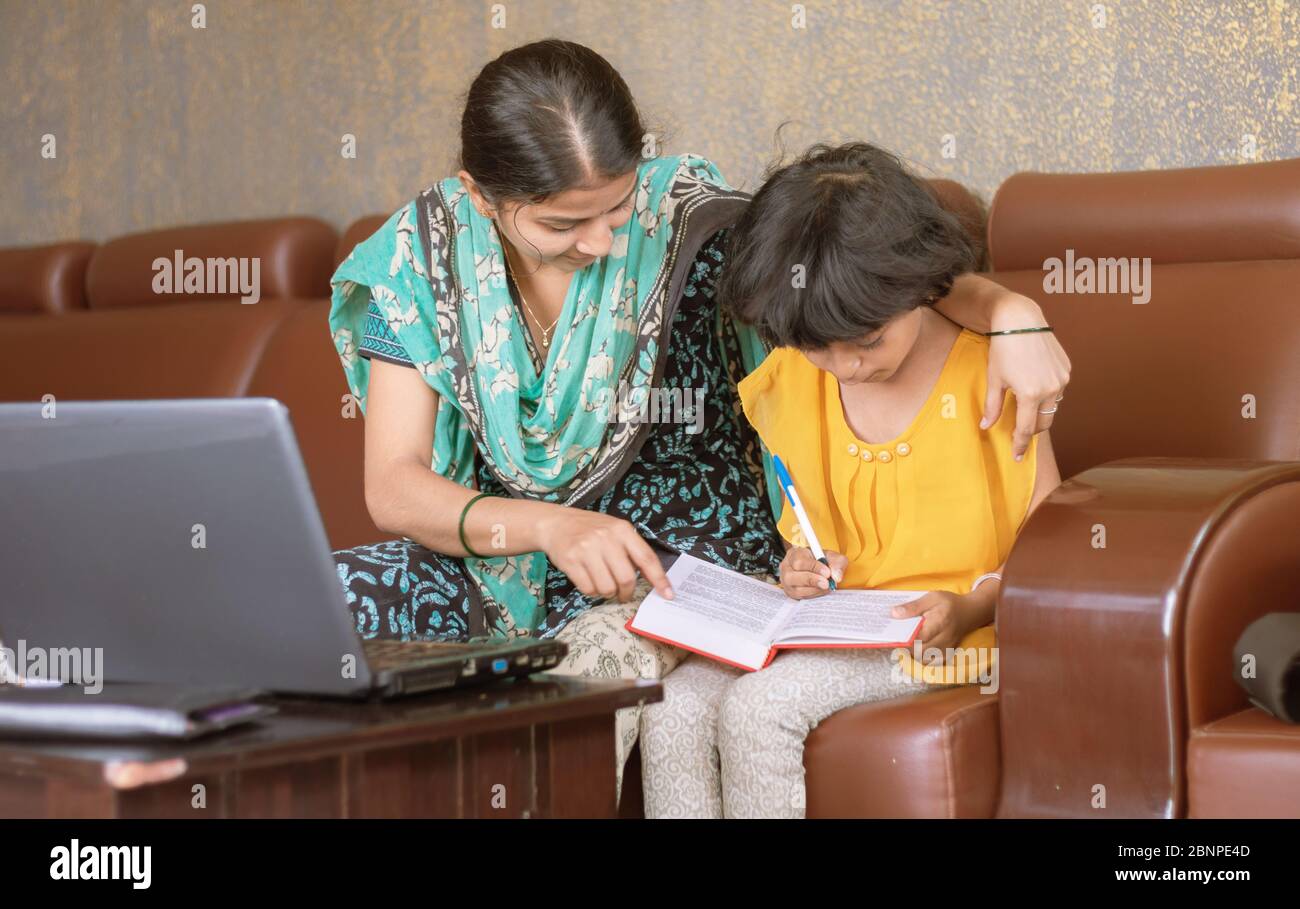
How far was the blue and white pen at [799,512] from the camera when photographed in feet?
4.84

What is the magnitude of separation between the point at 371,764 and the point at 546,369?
2.61ft

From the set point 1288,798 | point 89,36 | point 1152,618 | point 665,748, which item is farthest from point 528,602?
point 89,36

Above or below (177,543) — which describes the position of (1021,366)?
above

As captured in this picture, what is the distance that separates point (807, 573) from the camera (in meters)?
1.46

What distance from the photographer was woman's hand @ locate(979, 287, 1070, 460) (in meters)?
1.38

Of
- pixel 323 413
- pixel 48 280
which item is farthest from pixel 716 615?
pixel 48 280

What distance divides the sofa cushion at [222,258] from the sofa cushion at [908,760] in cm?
169

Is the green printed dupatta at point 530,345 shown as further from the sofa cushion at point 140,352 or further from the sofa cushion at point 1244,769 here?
the sofa cushion at point 140,352

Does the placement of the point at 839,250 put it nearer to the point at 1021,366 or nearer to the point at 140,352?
the point at 1021,366

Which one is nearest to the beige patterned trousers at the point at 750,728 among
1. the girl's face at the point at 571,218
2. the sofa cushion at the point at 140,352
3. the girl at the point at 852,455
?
the girl at the point at 852,455

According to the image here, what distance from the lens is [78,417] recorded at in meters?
0.93

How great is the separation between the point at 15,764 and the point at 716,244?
3.52ft
